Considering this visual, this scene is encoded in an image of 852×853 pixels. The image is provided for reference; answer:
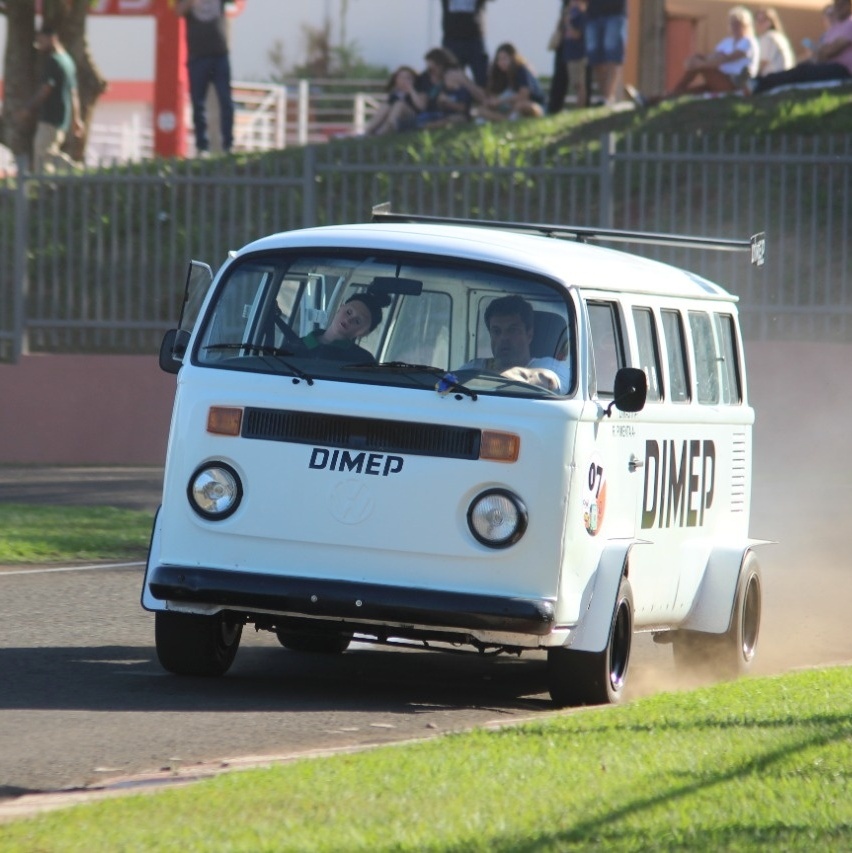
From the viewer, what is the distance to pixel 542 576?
7.59 meters

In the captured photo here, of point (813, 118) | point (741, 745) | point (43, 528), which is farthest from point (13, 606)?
point (813, 118)

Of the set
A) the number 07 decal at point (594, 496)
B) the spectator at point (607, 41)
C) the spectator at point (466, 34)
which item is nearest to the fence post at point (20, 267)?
the spectator at point (466, 34)

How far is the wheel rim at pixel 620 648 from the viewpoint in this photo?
820 centimetres

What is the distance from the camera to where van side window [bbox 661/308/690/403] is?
9055mm

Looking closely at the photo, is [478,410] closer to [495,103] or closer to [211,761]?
[211,761]

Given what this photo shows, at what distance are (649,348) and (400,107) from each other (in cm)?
1721

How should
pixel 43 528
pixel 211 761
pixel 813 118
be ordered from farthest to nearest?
pixel 813 118, pixel 43 528, pixel 211 761

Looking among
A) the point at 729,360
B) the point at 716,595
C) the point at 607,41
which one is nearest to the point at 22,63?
the point at 607,41

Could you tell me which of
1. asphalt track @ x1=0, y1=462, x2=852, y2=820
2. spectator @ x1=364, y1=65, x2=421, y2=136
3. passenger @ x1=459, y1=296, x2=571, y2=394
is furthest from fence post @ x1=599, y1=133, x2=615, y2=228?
passenger @ x1=459, y1=296, x2=571, y2=394

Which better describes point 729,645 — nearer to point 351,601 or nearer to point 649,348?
point 649,348

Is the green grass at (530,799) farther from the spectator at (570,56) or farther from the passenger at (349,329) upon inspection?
the spectator at (570,56)

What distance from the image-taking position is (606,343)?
27.2 feet

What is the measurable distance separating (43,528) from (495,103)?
520 inches

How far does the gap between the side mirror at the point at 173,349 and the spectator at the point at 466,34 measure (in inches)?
712
